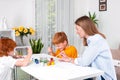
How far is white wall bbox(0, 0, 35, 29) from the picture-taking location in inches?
151

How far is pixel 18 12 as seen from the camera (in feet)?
13.1

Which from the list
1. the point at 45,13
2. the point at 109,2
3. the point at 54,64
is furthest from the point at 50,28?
the point at 54,64

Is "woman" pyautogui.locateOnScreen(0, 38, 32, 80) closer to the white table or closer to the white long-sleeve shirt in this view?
the white table

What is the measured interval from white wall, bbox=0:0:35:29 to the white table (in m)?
2.09

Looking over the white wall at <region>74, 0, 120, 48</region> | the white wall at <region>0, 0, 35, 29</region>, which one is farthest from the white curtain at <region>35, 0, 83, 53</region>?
the white wall at <region>74, 0, 120, 48</region>

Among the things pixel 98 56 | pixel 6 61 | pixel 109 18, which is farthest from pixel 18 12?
pixel 98 56

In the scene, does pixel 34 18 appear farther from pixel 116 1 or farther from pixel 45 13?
pixel 116 1

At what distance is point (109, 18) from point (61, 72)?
9.64 ft

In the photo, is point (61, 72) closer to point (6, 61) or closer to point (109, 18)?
point (6, 61)

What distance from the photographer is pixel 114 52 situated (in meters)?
3.59

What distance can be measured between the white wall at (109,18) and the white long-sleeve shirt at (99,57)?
2.37m

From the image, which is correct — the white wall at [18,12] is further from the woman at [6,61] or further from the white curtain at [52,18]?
the woman at [6,61]

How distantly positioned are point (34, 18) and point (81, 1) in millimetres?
1315

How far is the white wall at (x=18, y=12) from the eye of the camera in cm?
385
